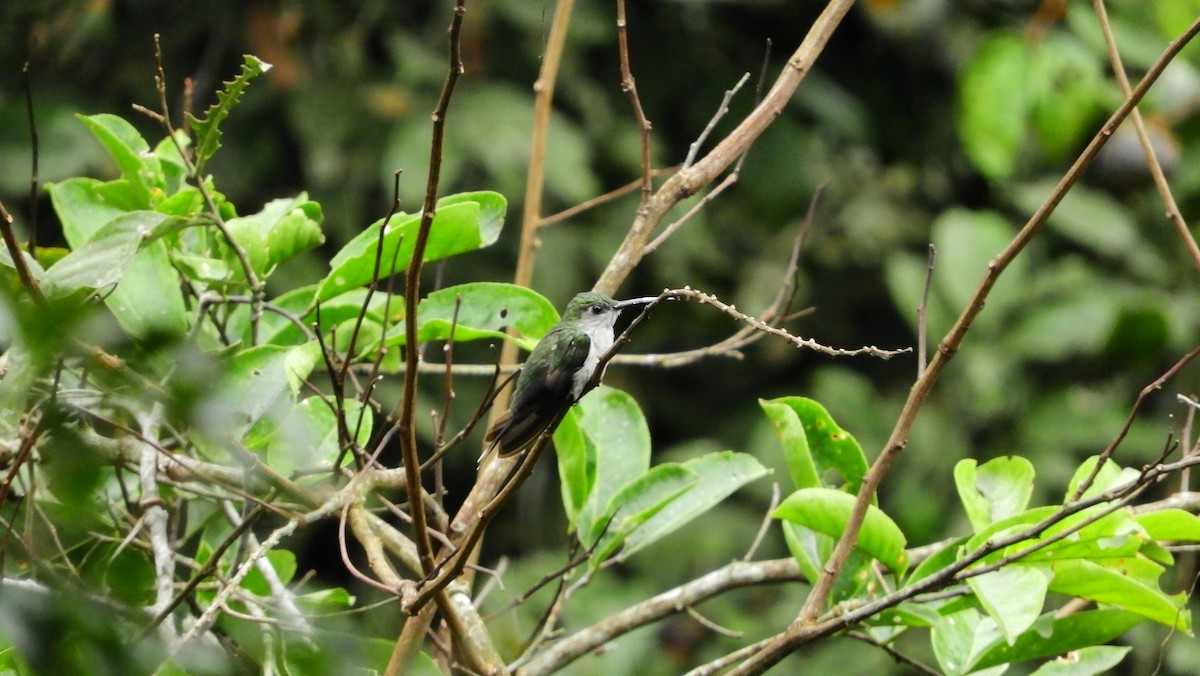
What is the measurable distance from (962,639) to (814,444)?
0.43m

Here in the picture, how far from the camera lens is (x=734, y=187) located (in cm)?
732

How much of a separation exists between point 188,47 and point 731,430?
352 centimetres

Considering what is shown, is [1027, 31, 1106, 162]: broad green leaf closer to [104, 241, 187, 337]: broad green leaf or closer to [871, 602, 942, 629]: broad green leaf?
[871, 602, 942, 629]: broad green leaf

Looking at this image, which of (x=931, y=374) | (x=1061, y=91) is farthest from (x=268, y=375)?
(x=1061, y=91)

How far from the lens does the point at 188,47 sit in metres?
6.31

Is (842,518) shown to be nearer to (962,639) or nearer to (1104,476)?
(962,639)

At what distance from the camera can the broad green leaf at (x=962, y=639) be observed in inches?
82.7

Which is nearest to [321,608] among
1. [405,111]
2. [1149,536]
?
[1149,536]

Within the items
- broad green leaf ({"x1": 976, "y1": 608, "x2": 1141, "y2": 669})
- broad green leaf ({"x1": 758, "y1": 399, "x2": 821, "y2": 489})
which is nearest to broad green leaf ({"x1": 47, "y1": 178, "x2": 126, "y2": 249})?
broad green leaf ({"x1": 758, "y1": 399, "x2": 821, "y2": 489})

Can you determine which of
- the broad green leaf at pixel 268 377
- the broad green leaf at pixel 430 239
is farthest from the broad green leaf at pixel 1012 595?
the broad green leaf at pixel 268 377

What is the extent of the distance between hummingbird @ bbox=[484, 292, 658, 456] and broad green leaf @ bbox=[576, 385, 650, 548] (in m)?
0.11

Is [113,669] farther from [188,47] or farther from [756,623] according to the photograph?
[188,47]

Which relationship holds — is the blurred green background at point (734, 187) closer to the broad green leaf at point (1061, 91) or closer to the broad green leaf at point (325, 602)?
the broad green leaf at point (1061, 91)

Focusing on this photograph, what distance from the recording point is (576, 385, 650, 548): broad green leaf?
2463mm
